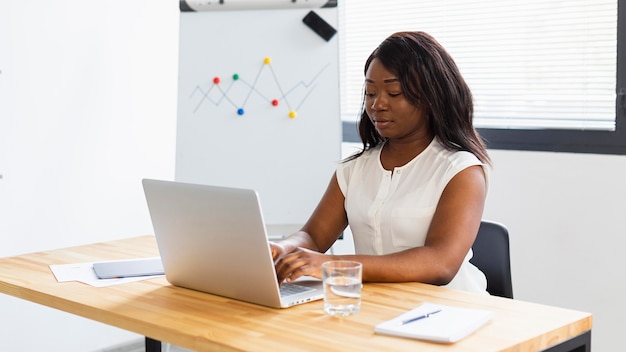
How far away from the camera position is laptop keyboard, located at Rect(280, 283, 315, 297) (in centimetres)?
165

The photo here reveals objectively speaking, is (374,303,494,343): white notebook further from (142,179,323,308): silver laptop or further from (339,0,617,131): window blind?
(339,0,617,131): window blind

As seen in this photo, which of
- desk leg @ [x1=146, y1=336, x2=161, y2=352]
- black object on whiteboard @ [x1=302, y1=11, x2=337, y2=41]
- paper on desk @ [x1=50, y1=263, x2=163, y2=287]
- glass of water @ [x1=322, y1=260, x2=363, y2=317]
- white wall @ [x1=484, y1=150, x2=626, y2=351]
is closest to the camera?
glass of water @ [x1=322, y1=260, x2=363, y2=317]

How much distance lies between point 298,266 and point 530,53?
179 cm

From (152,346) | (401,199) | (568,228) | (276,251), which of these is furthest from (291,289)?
(568,228)

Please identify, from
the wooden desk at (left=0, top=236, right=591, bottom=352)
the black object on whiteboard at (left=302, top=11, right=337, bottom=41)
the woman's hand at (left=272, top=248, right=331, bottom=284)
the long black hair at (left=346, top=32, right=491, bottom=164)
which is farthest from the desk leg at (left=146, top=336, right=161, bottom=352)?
the black object on whiteboard at (left=302, top=11, right=337, bottom=41)

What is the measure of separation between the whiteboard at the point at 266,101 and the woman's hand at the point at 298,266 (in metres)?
1.68

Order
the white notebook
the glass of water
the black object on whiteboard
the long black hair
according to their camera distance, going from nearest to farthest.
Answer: the white notebook
the glass of water
the long black hair
the black object on whiteboard

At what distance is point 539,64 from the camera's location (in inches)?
122

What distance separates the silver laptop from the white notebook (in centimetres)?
24

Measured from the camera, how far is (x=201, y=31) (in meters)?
3.45

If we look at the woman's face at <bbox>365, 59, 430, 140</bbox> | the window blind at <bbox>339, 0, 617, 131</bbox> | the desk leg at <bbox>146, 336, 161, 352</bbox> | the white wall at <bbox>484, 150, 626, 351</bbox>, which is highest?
the window blind at <bbox>339, 0, 617, 131</bbox>

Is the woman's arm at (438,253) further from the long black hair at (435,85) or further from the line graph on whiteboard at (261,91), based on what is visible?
the line graph on whiteboard at (261,91)

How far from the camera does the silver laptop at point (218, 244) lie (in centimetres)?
152

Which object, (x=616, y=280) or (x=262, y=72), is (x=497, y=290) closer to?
(x=616, y=280)
